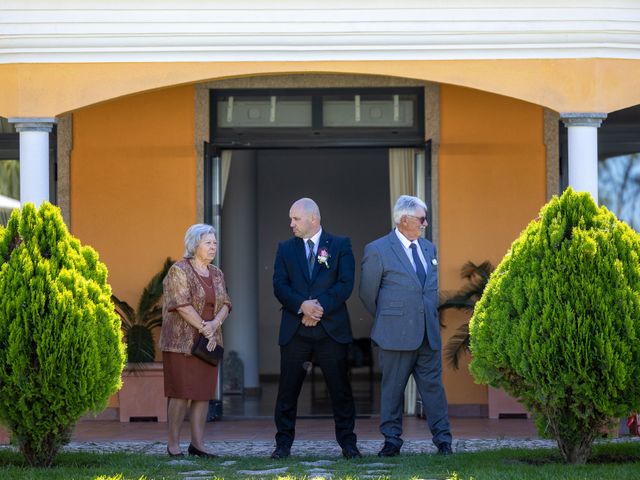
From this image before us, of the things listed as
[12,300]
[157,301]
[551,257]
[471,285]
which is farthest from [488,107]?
[12,300]

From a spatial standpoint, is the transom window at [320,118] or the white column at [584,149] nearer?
the white column at [584,149]

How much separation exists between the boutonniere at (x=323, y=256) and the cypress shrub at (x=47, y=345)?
1.61m

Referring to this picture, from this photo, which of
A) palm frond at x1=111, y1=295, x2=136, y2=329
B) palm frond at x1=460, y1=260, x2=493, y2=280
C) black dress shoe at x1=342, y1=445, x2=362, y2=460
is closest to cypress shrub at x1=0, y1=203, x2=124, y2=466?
black dress shoe at x1=342, y1=445, x2=362, y2=460

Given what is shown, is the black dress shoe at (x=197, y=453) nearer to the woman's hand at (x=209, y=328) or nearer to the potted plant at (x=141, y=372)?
the woman's hand at (x=209, y=328)

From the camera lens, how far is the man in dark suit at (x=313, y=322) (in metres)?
8.70

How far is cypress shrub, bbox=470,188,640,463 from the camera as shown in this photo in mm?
7410

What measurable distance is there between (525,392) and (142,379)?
4.92 m

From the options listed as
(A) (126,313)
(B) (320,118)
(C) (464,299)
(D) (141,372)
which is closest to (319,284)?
(C) (464,299)

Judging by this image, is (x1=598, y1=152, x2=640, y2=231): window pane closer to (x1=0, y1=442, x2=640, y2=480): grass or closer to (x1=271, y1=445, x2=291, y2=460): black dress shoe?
(x1=0, y1=442, x2=640, y2=480): grass

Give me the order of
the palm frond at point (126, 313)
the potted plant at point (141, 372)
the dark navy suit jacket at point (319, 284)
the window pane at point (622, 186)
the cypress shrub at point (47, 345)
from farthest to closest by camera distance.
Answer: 1. the window pane at point (622, 186)
2. the palm frond at point (126, 313)
3. the potted plant at point (141, 372)
4. the dark navy suit jacket at point (319, 284)
5. the cypress shrub at point (47, 345)

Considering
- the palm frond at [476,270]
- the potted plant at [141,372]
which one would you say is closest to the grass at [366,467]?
the potted plant at [141,372]

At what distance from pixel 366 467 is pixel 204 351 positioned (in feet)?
5.02

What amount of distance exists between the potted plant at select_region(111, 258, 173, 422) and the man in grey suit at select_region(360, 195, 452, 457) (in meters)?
3.40

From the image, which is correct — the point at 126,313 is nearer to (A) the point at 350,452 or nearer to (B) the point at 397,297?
Result: (A) the point at 350,452
